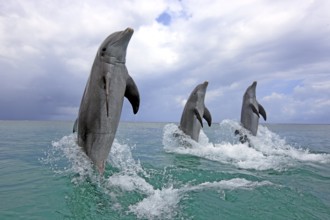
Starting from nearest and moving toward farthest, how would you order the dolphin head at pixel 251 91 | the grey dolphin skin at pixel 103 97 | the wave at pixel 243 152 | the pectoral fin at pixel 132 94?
the grey dolphin skin at pixel 103 97 < the pectoral fin at pixel 132 94 < the wave at pixel 243 152 < the dolphin head at pixel 251 91

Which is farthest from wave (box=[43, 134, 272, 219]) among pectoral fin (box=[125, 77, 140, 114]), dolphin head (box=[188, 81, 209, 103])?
dolphin head (box=[188, 81, 209, 103])

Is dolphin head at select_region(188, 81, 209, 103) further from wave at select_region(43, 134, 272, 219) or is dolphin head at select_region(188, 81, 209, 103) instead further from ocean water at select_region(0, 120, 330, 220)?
wave at select_region(43, 134, 272, 219)

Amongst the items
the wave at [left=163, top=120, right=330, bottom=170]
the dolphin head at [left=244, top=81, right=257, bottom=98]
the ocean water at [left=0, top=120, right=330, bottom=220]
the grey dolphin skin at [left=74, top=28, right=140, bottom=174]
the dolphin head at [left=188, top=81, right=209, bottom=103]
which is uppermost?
the dolphin head at [left=244, top=81, right=257, bottom=98]

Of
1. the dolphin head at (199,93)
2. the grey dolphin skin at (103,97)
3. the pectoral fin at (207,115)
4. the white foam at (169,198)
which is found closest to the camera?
the white foam at (169,198)

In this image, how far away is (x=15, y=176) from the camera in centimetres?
957

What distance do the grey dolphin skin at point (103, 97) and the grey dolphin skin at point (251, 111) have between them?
38.2 ft

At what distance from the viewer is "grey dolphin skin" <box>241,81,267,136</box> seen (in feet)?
60.0

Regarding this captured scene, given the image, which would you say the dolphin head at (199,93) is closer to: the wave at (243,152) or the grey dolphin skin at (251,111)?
the wave at (243,152)

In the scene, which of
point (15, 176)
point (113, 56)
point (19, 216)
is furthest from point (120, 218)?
point (15, 176)

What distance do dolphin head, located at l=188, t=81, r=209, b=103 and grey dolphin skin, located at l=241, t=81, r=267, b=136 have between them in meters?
3.39

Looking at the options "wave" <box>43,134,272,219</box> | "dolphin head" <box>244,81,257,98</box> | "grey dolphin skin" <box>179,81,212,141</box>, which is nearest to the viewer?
"wave" <box>43,134,272,219</box>

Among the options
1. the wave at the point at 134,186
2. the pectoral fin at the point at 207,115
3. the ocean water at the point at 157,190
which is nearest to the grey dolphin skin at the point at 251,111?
the pectoral fin at the point at 207,115

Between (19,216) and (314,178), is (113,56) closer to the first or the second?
(19,216)

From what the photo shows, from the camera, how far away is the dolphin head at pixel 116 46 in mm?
7754
